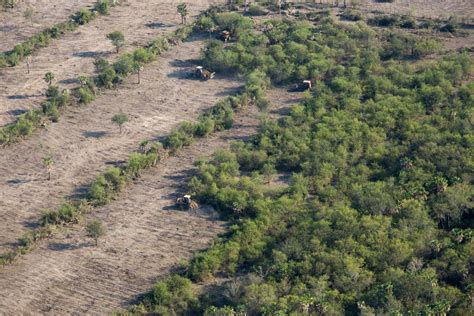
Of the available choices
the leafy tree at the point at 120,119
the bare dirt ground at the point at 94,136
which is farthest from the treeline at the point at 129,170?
the leafy tree at the point at 120,119

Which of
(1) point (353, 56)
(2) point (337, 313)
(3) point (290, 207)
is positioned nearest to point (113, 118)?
(3) point (290, 207)

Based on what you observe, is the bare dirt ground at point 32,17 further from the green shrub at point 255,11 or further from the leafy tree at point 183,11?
the green shrub at point 255,11

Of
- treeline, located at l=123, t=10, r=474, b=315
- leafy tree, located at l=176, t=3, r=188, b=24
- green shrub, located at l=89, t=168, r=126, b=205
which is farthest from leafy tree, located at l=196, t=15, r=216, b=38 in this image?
green shrub, located at l=89, t=168, r=126, b=205

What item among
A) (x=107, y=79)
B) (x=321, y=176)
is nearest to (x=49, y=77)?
(x=107, y=79)

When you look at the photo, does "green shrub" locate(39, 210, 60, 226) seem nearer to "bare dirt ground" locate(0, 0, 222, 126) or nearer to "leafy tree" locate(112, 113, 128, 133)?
"leafy tree" locate(112, 113, 128, 133)

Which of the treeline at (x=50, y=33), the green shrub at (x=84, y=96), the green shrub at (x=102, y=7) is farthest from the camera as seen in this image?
the green shrub at (x=102, y=7)

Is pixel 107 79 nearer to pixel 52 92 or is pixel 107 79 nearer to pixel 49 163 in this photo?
pixel 52 92
